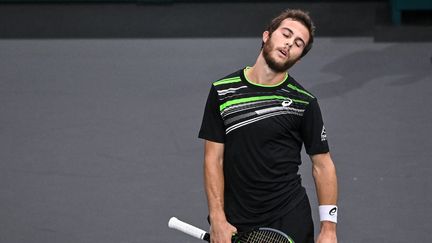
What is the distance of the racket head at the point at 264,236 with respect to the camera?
438 cm

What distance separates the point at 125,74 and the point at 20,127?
5.67ft

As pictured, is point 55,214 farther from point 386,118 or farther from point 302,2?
point 302,2

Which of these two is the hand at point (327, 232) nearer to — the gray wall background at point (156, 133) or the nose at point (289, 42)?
the nose at point (289, 42)

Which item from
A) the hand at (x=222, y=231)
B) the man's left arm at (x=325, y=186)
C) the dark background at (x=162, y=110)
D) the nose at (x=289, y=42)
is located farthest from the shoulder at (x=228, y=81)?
the dark background at (x=162, y=110)

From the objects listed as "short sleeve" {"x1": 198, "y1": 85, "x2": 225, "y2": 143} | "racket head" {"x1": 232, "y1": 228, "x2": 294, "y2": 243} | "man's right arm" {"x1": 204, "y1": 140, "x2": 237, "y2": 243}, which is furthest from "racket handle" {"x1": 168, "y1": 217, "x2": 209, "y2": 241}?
"short sleeve" {"x1": 198, "y1": 85, "x2": 225, "y2": 143}

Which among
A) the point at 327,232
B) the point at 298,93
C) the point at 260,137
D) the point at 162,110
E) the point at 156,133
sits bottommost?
the point at 327,232

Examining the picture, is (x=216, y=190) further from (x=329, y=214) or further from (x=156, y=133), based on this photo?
(x=156, y=133)

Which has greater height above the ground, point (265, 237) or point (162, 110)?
point (162, 110)

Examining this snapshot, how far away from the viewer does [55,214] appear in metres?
7.18

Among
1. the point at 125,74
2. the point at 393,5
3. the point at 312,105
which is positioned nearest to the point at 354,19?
the point at 393,5

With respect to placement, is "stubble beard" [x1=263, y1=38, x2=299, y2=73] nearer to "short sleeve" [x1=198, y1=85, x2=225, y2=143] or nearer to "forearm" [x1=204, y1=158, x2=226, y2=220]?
"short sleeve" [x1=198, y1=85, x2=225, y2=143]

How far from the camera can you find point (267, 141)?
180 inches

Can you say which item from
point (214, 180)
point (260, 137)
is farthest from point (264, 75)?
point (214, 180)

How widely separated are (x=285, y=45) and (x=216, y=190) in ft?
2.33
